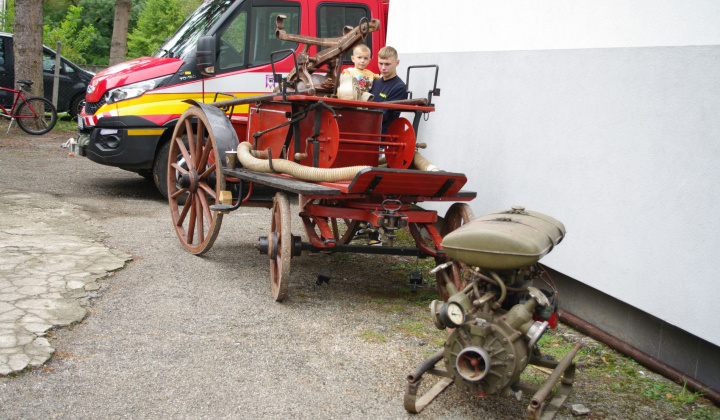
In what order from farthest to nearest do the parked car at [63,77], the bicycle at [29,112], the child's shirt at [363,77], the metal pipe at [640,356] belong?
1. the parked car at [63,77]
2. the bicycle at [29,112]
3. the child's shirt at [363,77]
4. the metal pipe at [640,356]

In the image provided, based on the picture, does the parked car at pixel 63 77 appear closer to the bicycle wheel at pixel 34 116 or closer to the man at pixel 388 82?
the bicycle wheel at pixel 34 116

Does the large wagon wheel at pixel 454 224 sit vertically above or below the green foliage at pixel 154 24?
below

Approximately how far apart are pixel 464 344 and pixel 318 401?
82cm

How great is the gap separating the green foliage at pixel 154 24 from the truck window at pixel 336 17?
1507 inches

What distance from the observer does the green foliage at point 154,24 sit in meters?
45.3

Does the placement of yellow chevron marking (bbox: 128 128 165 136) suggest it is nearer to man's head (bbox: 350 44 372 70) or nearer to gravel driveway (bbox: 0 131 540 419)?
gravel driveway (bbox: 0 131 540 419)

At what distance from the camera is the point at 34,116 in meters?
14.9

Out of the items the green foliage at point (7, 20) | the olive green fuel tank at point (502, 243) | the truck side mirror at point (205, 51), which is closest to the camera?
the olive green fuel tank at point (502, 243)

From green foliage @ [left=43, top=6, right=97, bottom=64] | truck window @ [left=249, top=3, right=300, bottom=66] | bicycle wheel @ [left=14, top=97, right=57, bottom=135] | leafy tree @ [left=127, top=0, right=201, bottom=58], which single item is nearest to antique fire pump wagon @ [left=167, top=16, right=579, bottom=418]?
truck window @ [left=249, top=3, right=300, bottom=66]

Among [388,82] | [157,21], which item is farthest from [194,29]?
[157,21]

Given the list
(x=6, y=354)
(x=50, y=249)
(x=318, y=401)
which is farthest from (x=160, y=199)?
(x=318, y=401)

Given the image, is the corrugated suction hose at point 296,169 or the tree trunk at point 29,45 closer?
the corrugated suction hose at point 296,169

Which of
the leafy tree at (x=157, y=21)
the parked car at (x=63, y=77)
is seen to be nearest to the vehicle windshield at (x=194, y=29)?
the parked car at (x=63, y=77)

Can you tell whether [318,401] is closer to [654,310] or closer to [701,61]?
[654,310]
